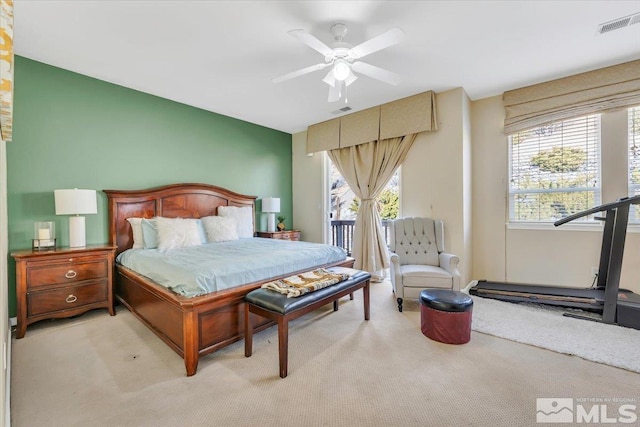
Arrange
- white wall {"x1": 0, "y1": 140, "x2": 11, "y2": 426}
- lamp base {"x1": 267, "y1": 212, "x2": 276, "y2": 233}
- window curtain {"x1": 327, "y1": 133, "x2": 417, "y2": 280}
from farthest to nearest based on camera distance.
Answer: lamp base {"x1": 267, "y1": 212, "x2": 276, "y2": 233} → window curtain {"x1": 327, "y1": 133, "x2": 417, "y2": 280} → white wall {"x1": 0, "y1": 140, "x2": 11, "y2": 426}

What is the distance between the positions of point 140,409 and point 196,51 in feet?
10.2

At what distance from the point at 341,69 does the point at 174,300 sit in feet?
7.88

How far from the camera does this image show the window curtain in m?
4.45

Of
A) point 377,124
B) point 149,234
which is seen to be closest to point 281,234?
point 149,234

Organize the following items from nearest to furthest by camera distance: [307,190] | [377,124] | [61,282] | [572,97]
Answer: [61,282] → [572,97] → [377,124] → [307,190]

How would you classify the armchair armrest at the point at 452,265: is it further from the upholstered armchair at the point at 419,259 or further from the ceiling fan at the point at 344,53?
the ceiling fan at the point at 344,53

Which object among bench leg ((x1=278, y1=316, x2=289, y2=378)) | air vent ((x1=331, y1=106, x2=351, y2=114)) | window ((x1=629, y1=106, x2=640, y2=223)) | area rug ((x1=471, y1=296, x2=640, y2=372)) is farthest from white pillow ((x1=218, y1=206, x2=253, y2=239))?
window ((x1=629, y1=106, x2=640, y2=223))

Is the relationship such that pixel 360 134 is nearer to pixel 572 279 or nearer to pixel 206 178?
pixel 206 178

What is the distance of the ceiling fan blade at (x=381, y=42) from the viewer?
203cm

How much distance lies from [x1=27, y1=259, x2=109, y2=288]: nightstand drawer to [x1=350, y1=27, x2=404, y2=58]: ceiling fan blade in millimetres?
3459

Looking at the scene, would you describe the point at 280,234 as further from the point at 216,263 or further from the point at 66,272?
the point at 66,272

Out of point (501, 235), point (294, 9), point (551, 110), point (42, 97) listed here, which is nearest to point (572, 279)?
point (501, 235)

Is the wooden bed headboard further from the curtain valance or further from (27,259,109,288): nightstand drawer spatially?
the curtain valance

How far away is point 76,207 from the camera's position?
9.65 feet
